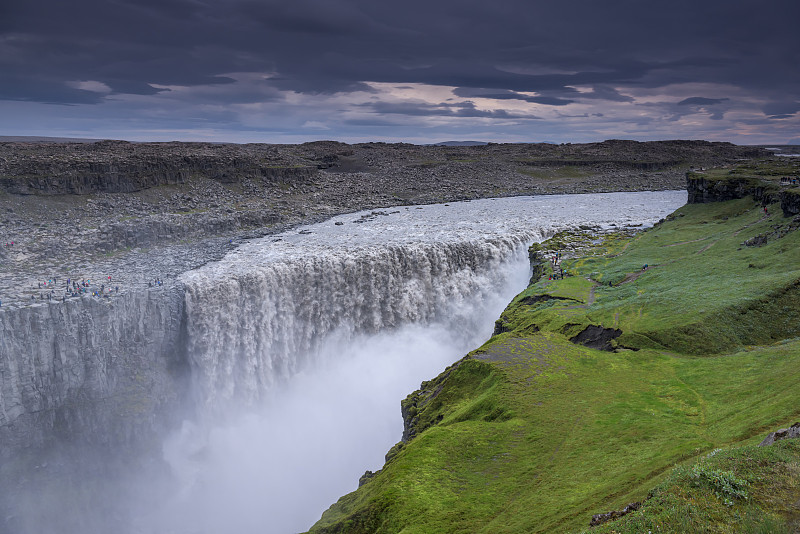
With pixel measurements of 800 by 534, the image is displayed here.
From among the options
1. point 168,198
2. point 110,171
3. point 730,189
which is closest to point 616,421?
point 730,189

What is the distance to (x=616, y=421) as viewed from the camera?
16.7 meters

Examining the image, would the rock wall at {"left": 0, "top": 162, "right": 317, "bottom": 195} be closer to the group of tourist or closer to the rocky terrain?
the rocky terrain

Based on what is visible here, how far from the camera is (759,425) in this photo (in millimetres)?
13094

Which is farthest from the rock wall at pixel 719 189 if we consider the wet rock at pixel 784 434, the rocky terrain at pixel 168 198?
the wet rock at pixel 784 434

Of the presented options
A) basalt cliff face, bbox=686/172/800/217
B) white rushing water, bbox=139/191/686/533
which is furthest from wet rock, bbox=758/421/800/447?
basalt cliff face, bbox=686/172/800/217

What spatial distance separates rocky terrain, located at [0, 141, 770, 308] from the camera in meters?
48.3

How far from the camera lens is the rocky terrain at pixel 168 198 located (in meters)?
48.3

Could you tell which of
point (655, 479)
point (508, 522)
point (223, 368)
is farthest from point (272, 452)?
point (655, 479)

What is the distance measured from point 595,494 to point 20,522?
133ft

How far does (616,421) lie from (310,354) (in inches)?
1307

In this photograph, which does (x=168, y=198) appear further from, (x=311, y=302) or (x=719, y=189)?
(x=719, y=189)

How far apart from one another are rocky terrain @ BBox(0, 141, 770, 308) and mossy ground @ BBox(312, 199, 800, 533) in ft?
111

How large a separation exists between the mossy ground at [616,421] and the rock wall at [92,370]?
85.6ft

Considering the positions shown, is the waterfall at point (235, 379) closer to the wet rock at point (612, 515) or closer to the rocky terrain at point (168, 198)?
the rocky terrain at point (168, 198)
